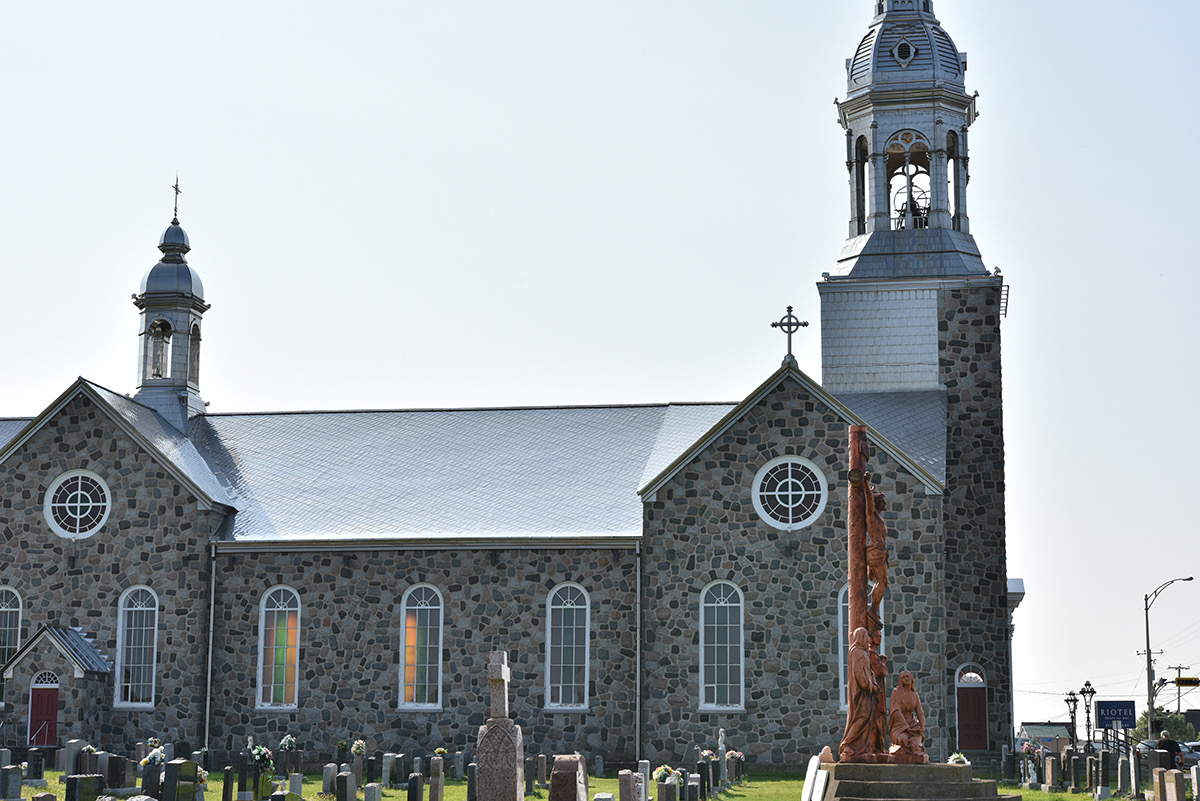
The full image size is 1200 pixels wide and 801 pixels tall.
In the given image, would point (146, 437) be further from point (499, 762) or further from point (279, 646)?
point (499, 762)

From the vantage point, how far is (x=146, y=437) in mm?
33969

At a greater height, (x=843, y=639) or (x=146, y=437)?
(x=146, y=437)

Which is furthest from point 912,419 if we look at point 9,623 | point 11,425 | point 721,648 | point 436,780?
point 11,425

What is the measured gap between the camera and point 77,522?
3391 centimetres

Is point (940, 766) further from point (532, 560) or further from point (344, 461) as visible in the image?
point (344, 461)

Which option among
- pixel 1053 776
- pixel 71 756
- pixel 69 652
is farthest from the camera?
pixel 69 652

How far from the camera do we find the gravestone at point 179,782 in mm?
23234

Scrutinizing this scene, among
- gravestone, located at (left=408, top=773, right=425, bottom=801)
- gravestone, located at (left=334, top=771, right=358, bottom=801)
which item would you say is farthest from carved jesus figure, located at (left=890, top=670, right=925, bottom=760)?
gravestone, located at (left=334, top=771, right=358, bottom=801)

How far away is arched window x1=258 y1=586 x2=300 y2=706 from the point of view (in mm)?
33000

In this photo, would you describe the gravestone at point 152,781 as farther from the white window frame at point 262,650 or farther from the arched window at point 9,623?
the arched window at point 9,623

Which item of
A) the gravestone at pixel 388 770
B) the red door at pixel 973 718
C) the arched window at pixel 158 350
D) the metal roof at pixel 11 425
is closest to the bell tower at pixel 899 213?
the red door at pixel 973 718

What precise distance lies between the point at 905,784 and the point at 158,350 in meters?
25.8

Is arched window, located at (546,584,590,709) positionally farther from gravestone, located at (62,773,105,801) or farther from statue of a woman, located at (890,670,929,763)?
statue of a woman, located at (890,670,929,763)

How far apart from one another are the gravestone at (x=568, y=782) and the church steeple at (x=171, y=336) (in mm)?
19075
